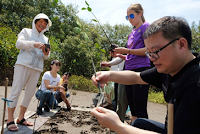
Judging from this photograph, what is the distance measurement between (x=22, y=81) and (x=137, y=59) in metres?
1.85

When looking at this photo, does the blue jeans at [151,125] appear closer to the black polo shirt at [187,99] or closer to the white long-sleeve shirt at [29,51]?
the black polo shirt at [187,99]

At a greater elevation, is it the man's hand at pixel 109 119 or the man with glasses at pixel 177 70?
the man with glasses at pixel 177 70

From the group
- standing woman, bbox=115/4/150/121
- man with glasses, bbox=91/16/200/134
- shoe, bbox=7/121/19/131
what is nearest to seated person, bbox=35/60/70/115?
shoe, bbox=7/121/19/131

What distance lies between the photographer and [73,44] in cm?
1138

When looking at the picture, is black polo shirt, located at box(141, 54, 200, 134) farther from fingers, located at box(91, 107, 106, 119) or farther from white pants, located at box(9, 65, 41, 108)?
white pants, located at box(9, 65, 41, 108)

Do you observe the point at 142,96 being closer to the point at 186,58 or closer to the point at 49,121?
the point at 186,58

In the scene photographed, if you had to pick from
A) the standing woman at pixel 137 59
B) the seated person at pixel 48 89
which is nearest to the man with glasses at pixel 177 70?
the standing woman at pixel 137 59

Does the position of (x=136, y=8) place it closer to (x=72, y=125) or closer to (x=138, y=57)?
(x=138, y=57)

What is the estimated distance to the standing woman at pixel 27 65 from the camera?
2628 mm

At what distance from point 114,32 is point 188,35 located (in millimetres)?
27812

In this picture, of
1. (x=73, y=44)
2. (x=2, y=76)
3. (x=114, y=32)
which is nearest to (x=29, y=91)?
(x=2, y=76)

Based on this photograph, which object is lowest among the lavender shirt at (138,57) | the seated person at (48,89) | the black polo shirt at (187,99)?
the seated person at (48,89)

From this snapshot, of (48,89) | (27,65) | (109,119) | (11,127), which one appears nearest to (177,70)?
(109,119)

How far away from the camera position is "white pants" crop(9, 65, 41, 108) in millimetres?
2643
